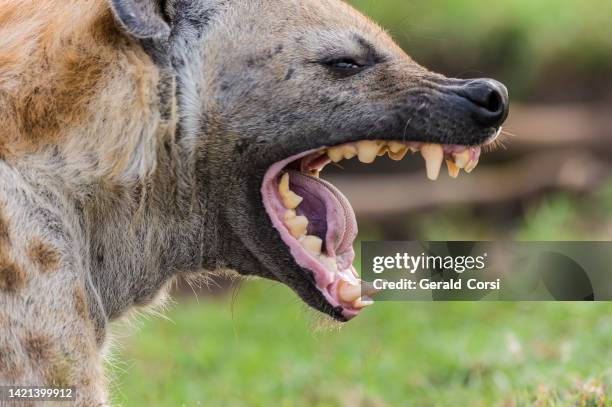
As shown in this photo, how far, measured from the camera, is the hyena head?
289 cm

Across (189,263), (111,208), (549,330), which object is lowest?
(549,330)

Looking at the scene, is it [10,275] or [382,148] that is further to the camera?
[382,148]

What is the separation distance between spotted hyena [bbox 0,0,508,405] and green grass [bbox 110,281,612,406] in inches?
13.2

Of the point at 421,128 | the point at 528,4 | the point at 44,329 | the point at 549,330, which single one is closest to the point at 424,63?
the point at 528,4

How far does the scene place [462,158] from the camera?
304 centimetres

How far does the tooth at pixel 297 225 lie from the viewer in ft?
9.62

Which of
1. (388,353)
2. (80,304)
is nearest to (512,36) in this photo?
(388,353)

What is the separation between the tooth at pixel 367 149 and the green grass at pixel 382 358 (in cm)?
48

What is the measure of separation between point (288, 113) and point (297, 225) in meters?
0.30

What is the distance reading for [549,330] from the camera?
4.85 metres

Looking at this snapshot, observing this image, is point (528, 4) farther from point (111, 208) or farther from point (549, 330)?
point (111, 208)

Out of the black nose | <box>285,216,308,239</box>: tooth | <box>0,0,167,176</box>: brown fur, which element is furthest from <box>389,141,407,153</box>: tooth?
<box>0,0,167,176</box>: brown fur

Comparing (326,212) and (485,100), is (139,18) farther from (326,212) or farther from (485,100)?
(485,100)

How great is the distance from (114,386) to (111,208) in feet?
1.98
